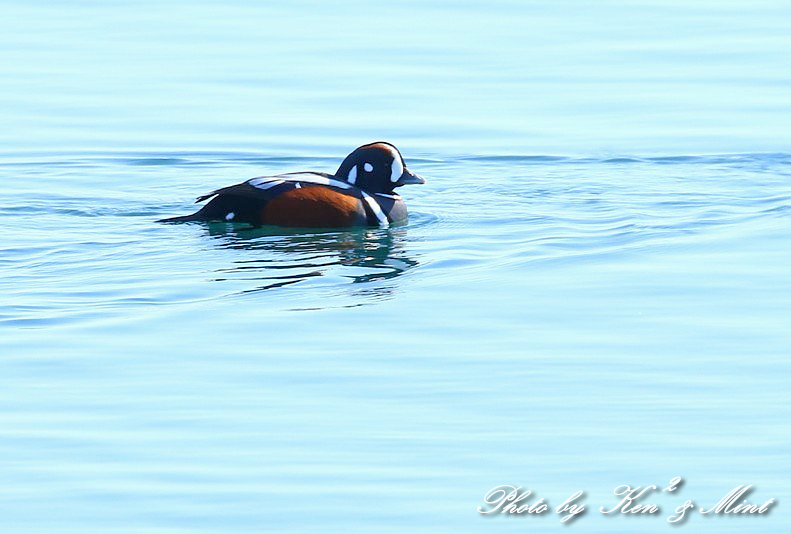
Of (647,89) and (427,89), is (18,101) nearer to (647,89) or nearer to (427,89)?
(427,89)

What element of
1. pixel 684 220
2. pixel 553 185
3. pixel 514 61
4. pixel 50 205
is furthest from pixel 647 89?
pixel 50 205

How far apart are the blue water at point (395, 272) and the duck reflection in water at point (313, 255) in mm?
41

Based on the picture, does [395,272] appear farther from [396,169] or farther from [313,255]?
[396,169]

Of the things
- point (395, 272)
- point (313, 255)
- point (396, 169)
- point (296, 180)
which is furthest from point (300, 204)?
point (395, 272)

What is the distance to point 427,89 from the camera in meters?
17.8

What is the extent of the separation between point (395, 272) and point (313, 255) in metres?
0.78

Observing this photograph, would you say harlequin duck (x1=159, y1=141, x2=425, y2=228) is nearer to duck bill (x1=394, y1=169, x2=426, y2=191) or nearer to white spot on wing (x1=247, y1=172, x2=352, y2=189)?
white spot on wing (x1=247, y1=172, x2=352, y2=189)

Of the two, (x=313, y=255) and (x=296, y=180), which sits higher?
(x=296, y=180)

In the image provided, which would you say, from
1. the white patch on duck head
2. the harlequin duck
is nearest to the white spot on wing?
the harlequin duck

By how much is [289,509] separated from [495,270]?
4.43 metres

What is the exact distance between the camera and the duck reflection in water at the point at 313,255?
11.1 meters

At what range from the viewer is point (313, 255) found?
38.9 ft

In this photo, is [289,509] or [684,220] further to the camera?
[684,220]

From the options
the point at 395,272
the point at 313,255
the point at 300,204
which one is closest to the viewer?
the point at 395,272
